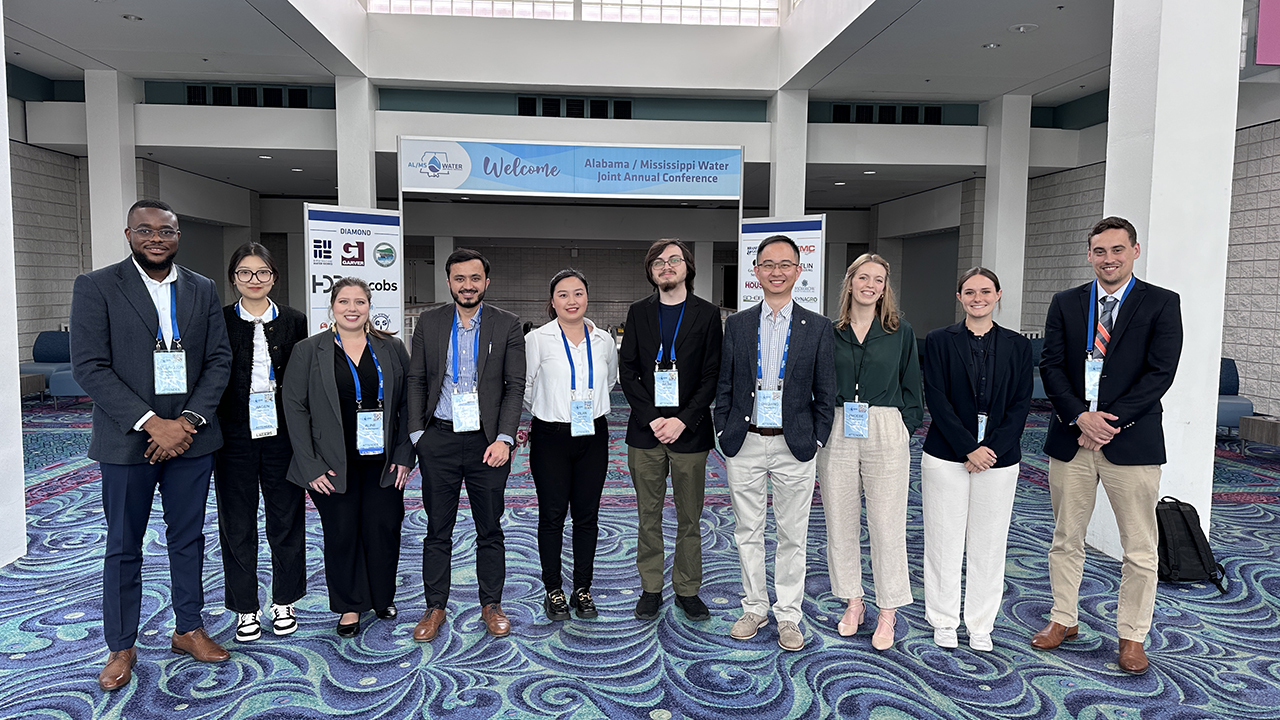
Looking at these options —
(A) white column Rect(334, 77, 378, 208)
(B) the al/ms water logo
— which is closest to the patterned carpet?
(B) the al/ms water logo

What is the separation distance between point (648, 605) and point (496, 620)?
718 mm

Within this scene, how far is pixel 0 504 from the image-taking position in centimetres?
402

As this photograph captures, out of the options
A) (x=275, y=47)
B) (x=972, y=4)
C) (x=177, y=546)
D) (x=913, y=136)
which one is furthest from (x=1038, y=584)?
(x=275, y=47)

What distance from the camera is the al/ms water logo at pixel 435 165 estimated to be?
27.5ft

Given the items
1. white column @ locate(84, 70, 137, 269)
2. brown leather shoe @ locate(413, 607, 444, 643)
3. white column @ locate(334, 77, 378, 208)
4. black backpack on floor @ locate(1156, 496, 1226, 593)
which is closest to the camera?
brown leather shoe @ locate(413, 607, 444, 643)

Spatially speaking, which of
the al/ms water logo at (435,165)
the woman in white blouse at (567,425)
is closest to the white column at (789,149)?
the al/ms water logo at (435,165)

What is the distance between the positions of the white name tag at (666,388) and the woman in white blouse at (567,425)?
0.28 meters

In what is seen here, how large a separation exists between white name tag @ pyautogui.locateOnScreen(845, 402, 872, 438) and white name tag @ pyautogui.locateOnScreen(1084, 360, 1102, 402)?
97 cm

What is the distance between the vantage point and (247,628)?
3.21 meters

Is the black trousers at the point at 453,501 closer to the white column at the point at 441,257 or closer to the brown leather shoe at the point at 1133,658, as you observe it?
the brown leather shoe at the point at 1133,658

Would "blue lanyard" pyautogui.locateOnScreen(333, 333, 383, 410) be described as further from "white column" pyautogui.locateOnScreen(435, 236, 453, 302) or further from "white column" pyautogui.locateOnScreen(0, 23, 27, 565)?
"white column" pyautogui.locateOnScreen(435, 236, 453, 302)

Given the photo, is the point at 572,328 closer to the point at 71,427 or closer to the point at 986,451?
the point at 986,451

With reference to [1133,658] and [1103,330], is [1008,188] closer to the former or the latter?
[1103,330]

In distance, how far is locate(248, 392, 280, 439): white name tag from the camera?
303 centimetres
